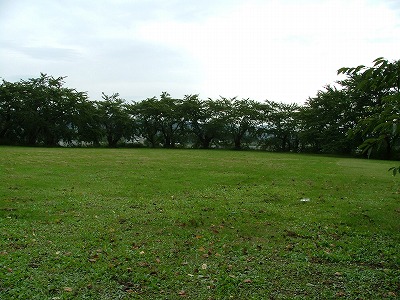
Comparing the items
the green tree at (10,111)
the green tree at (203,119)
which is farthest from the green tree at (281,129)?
the green tree at (10,111)

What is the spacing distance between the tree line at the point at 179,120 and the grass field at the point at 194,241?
955 inches

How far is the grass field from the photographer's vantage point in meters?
4.30

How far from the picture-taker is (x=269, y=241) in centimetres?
613

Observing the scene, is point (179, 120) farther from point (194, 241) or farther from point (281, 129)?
point (194, 241)

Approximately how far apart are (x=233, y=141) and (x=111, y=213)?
35.7 metres

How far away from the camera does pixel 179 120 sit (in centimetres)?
4272

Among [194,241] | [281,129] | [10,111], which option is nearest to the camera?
[194,241]

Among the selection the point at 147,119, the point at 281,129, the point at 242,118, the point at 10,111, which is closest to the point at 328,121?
the point at 281,129

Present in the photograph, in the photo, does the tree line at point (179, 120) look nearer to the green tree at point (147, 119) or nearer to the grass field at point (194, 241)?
the green tree at point (147, 119)

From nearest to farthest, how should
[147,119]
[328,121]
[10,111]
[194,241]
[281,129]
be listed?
[194,241] < [328,121] < [10,111] < [281,129] < [147,119]

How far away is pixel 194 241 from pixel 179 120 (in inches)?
1463

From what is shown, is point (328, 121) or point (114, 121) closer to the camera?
point (328, 121)

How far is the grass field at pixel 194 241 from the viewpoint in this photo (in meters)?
4.30

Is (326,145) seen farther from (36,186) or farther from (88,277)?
(88,277)
